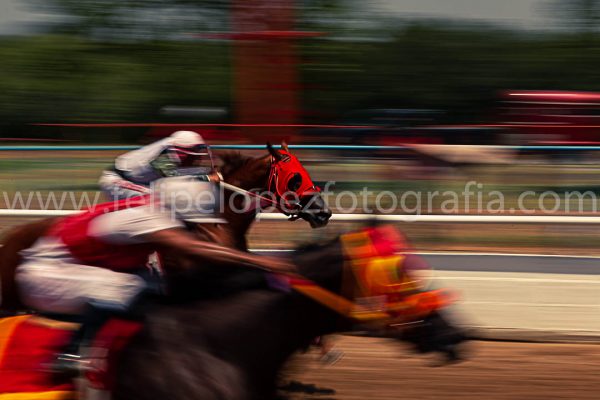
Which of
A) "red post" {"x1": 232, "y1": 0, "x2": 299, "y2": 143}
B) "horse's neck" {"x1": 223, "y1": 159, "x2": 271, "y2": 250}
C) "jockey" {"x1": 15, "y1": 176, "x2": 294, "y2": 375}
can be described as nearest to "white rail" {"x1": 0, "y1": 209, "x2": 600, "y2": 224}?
"horse's neck" {"x1": 223, "y1": 159, "x2": 271, "y2": 250}

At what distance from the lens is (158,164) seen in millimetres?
5684

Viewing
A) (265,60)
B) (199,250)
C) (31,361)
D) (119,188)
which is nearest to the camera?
(199,250)

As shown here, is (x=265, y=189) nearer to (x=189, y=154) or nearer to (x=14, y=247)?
(x=189, y=154)

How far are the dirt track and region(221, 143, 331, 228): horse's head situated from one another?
922 mm

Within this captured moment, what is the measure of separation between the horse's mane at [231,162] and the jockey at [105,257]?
263 cm

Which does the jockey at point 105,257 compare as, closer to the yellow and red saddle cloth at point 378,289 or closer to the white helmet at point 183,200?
the white helmet at point 183,200

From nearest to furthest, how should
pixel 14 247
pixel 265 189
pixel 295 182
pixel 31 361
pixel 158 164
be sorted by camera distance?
pixel 31 361, pixel 14 247, pixel 158 164, pixel 265 189, pixel 295 182

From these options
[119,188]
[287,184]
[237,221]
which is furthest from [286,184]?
[119,188]

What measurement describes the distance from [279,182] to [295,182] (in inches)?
5.1

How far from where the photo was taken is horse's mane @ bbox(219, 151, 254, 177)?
239 inches

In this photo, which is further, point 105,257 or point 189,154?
point 189,154

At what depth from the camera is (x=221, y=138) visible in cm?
1108

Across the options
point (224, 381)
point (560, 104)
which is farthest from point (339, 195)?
point (560, 104)

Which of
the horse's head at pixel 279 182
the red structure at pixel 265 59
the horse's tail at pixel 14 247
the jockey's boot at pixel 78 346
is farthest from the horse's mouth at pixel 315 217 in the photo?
the red structure at pixel 265 59
